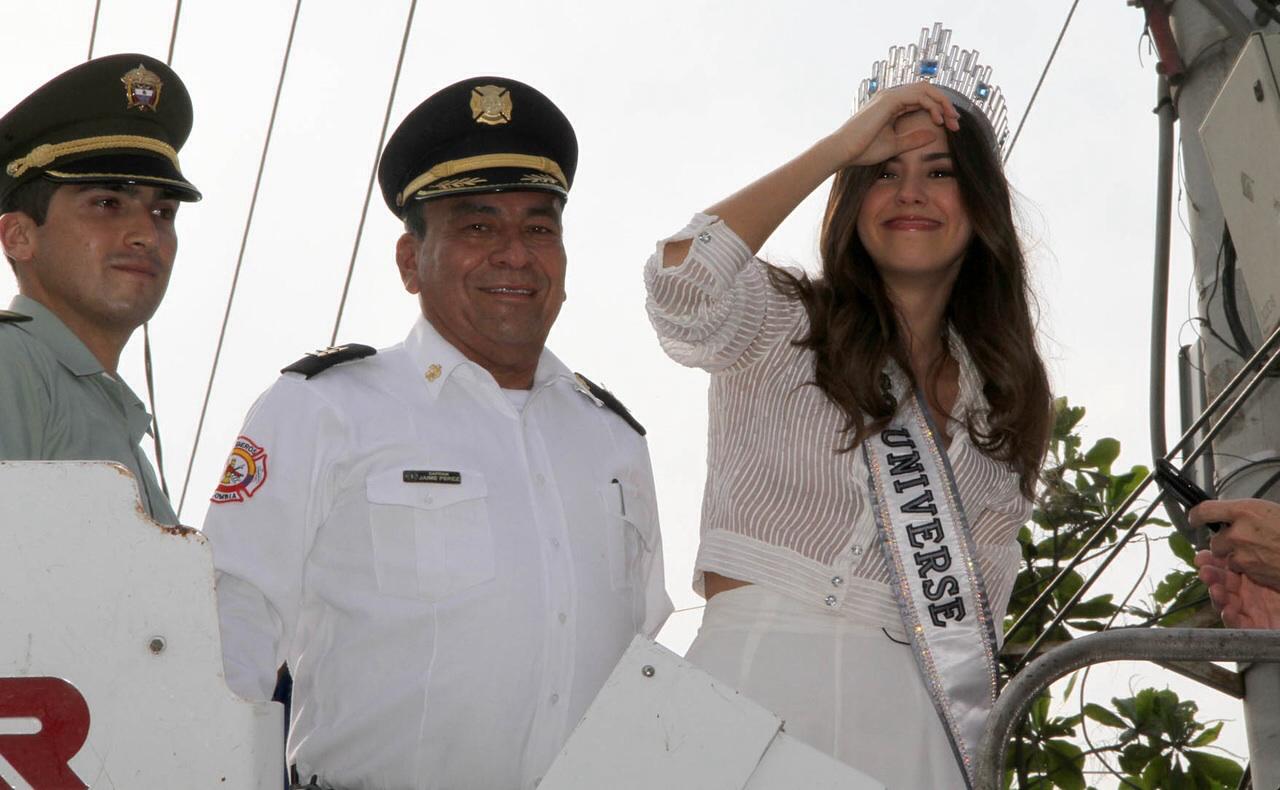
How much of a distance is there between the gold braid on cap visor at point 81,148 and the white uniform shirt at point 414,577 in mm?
697

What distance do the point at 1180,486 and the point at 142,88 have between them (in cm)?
215

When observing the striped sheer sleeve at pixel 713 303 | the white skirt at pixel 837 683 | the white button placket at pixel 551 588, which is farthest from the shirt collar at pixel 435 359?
the white skirt at pixel 837 683

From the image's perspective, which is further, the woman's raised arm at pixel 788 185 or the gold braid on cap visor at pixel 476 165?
the gold braid on cap visor at pixel 476 165

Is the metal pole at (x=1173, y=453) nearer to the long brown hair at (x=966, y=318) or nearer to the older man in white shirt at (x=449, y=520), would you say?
the long brown hair at (x=966, y=318)

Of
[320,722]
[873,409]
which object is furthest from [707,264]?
[320,722]

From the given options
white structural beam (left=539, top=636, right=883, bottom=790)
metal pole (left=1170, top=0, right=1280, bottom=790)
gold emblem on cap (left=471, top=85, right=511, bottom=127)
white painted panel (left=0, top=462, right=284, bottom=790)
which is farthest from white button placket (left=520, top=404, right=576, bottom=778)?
metal pole (left=1170, top=0, right=1280, bottom=790)

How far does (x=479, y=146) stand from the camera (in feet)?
11.1

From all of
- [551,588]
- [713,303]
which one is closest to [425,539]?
[551,588]

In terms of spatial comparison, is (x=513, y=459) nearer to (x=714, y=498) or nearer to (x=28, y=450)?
(x=714, y=498)

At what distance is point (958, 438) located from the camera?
3.17m

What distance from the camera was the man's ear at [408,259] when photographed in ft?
11.0

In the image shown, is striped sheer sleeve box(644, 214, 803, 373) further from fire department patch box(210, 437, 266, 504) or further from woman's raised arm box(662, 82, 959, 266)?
fire department patch box(210, 437, 266, 504)

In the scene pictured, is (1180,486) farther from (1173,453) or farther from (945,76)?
(945,76)

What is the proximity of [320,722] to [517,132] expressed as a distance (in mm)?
1206
